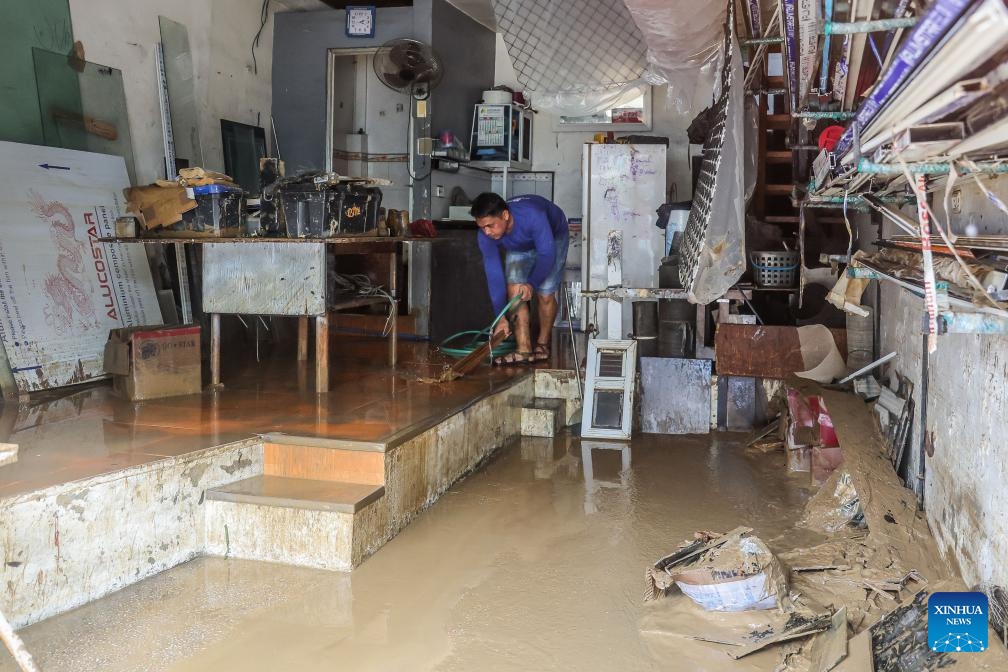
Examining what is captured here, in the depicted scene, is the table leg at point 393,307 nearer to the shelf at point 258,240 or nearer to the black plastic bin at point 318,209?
the shelf at point 258,240

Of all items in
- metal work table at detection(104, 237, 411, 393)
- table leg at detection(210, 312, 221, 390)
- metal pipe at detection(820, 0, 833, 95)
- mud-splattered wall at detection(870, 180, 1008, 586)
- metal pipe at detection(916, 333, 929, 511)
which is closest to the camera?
metal pipe at detection(820, 0, 833, 95)

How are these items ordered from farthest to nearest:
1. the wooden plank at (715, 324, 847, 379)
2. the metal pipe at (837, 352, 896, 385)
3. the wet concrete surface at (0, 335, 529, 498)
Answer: the wooden plank at (715, 324, 847, 379)
the metal pipe at (837, 352, 896, 385)
the wet concrete surface at (0, 335, 529, 498)

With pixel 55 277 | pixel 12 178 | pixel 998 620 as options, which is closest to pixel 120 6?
pixel 12 178

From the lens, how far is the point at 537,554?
10.3 ft

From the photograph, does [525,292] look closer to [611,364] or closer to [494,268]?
[494,268]

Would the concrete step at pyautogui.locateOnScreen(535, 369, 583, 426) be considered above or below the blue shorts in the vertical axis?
below

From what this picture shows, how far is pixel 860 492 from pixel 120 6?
5.07 meters

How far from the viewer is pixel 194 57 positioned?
5832 millimetres

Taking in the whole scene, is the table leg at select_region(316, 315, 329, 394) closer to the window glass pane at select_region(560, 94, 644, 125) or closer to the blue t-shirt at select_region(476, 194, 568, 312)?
the blue t-shirt at select_region(476, 194, 568, 312)

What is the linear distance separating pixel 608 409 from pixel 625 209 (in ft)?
7.00

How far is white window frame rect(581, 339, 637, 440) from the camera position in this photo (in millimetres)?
4969

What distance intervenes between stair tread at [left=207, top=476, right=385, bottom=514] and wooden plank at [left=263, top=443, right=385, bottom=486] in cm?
4

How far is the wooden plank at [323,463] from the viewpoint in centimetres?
329

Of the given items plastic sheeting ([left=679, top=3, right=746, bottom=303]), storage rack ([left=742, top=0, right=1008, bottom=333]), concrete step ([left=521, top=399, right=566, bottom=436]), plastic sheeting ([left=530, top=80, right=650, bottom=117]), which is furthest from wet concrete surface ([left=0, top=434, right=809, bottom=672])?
plastic sheeting ([left=530, top=80, right=650, bottom=117])
